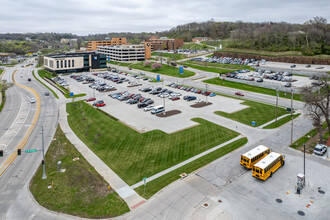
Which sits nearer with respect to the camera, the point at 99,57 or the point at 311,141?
the point at 311,141

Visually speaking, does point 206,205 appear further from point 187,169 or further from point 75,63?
point 75,63

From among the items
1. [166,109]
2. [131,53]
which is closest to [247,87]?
[166,109]

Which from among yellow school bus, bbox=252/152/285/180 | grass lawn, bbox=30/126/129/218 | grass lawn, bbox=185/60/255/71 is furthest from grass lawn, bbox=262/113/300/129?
grass lawn, bbox=185/60/255/71

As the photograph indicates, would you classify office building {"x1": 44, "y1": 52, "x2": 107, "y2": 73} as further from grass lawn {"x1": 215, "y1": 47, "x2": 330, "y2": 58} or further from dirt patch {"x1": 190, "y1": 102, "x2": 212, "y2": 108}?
dirt patch {"x1": 190, "y1": 102, "x2": 212, "y2": 108}

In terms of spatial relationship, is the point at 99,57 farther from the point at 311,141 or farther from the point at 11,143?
the point at 311,141

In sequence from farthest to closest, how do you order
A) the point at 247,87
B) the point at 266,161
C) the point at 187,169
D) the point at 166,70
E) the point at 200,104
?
the point at 166,70
the point at 247,87
the point at 200,104
the point at 187,169
the point at 266,161

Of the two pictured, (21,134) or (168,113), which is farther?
(168,113)

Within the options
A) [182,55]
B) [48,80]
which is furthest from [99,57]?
[182,55]

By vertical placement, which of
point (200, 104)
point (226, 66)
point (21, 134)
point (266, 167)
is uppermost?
point (226, 66)

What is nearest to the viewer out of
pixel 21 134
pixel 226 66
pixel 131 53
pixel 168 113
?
pixel 21 134
